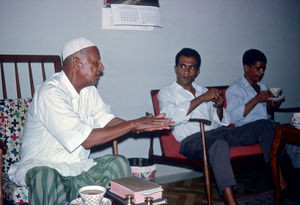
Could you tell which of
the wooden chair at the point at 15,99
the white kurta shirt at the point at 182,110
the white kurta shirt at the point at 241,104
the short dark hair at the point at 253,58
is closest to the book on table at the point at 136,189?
the wooden chair at the point at 15,99

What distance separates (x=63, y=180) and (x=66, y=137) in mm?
232

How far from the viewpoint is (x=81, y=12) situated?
272 cm

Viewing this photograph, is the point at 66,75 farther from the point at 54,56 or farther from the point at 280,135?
the point at 280,135

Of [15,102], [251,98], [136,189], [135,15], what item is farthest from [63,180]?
[251,98]

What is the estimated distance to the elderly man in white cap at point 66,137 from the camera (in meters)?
1.62

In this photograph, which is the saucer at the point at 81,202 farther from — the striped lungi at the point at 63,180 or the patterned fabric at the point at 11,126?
the patterned fabric at the point at 11,126

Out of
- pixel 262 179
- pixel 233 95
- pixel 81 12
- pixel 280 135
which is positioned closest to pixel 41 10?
pixel 81 12

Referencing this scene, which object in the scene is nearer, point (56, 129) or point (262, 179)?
point (56, 129)

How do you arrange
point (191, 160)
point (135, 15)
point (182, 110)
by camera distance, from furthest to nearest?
point (135, 15) → point (182, 110) → point (191, 160)

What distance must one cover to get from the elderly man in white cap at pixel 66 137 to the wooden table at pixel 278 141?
110 centimetres

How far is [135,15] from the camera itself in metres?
2.98

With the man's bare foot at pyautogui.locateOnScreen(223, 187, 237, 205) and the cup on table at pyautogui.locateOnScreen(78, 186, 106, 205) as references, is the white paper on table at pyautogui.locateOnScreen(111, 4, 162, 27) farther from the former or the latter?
the cup on table at pyautogui.locateOnScreen(78, 186, 106, 205)

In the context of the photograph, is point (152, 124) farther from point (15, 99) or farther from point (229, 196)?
point (15, 99)

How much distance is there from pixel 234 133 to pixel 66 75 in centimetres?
159
